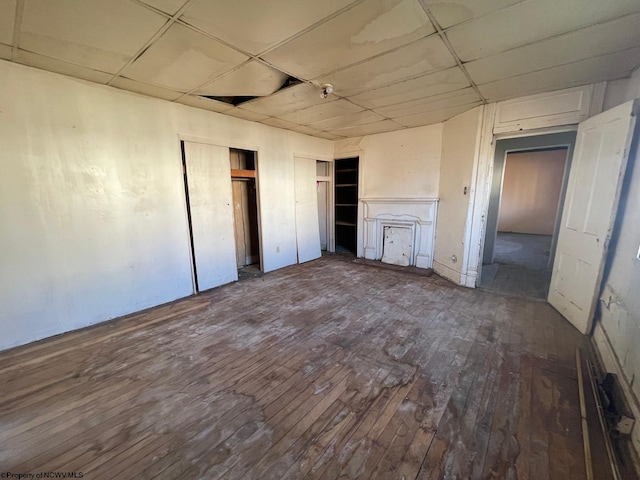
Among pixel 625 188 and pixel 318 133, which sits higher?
pixel 318 133

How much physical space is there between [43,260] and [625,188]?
540cm

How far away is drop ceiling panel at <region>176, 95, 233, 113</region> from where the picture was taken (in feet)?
9.99

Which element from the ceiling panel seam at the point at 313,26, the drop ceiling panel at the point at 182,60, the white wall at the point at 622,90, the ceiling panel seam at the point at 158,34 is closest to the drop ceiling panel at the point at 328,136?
the drop ceiling panel at the point at 182,60

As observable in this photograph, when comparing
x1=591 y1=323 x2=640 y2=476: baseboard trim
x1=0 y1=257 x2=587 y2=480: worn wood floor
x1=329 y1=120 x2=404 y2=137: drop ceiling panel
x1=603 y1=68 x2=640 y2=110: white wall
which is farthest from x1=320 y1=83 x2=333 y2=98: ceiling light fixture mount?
x1=591 y1=323 x2=640 y2=476: baseboard trim

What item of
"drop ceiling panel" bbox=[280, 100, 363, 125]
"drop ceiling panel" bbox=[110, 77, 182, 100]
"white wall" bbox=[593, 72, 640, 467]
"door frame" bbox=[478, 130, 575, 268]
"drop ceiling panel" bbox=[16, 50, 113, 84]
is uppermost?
"drop ceiling panel" bbox=[280, 100, 363, 125]

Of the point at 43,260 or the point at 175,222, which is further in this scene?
the point at 175,222

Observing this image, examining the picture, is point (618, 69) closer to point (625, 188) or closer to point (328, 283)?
point (625, 188)

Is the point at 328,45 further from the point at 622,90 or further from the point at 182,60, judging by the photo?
the point at 622,90

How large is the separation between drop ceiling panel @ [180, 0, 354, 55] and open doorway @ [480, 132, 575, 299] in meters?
3.90

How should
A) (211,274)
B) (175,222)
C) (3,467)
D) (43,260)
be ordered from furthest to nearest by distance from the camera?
(211,274), (175,222), (43,260), (3,467)

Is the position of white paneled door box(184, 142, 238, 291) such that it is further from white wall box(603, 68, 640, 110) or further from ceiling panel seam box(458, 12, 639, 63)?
white wall box(603, 68, 640, 110)

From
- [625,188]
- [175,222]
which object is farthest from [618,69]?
[175,222]

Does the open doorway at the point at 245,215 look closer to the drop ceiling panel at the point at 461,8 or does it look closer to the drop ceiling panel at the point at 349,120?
the drop ceiling panel at the point at 349,120

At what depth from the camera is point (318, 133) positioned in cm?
490
